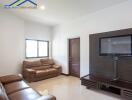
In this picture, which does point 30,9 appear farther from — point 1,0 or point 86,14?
point 86,14

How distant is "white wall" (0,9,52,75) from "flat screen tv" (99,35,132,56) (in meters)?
3.60

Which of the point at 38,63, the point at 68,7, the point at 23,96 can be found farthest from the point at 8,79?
the point at 68,7

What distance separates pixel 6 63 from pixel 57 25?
317 centimetres

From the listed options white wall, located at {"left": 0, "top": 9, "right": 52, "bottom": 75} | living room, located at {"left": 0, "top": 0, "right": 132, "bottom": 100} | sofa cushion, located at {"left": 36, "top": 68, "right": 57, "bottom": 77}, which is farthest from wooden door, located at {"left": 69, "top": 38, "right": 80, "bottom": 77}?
white wall, located at {"left": 0, "top": 9, "right": 52, "bottom": 75}

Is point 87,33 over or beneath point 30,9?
beneath

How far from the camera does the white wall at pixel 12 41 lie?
4359 mm

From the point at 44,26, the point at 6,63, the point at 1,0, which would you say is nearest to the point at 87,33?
the point at 44,26

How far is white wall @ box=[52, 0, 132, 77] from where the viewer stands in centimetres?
332

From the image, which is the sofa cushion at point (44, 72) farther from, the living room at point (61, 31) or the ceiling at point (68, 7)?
the ceiling at point (68, 7)

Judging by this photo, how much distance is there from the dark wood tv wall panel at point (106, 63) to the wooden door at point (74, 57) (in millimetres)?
1013

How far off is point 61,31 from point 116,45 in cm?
312

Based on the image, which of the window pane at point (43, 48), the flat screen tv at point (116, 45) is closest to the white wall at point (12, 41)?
the window pane at point (43, 48)

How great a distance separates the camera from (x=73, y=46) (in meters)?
5.17

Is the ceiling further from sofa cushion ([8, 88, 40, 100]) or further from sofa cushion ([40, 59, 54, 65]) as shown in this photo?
sofa cushion ([8, 88, 40, 100])
